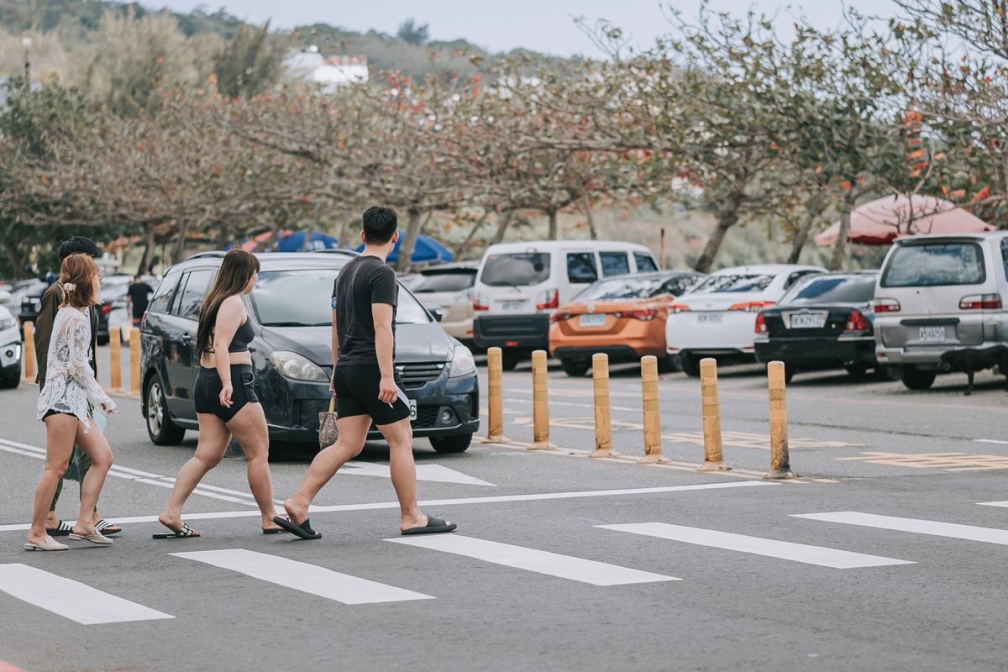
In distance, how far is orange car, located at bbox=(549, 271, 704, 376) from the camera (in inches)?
974

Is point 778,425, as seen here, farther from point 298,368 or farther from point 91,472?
point 91,472

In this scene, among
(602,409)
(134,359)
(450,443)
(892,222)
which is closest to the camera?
(602,409)

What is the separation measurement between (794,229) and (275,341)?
21.9m

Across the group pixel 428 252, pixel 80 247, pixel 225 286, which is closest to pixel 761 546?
pixel 225 286

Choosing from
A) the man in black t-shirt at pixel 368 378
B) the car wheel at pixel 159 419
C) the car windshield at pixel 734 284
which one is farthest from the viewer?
the car windshield at pixel 734 284

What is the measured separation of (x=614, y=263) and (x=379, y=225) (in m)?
18.5

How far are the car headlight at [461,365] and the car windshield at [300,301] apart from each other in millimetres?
578

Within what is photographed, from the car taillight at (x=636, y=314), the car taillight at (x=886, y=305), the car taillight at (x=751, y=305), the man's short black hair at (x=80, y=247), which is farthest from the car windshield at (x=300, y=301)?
the car taillight at (x=636, y=314)

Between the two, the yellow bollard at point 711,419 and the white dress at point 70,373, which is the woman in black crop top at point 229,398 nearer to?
the white dress at point 70,373

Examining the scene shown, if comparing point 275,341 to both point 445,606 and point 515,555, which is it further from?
point 445,606

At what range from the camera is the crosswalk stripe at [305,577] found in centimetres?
792

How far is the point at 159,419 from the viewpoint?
16094mm

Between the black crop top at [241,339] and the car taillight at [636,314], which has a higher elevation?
the black crop top at [241,339]

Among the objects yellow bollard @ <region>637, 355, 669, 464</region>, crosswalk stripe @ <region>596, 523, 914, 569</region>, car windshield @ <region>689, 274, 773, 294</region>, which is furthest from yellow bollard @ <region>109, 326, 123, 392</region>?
crosswalk stripe @ <region>596, 523, 914, 569</region>
